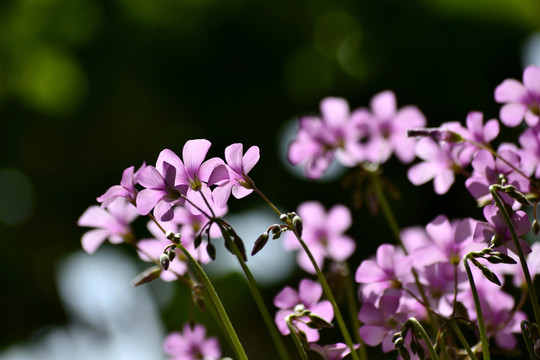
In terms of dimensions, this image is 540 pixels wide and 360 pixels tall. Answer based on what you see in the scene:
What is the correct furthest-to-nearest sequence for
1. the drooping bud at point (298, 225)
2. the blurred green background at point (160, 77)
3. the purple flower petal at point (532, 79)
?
the blurred green background at point (160, 77), the purple flower petal at point (532, 79), the drooping bud at point (298, 225)

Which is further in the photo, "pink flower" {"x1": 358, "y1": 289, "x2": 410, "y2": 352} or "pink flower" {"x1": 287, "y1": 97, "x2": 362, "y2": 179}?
"pink flower" {"x1": 287, "y1": 97, "x2": 362, "y2": 179}

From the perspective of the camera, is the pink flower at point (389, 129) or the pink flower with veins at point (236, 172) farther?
the pink flower at point (389, 129)

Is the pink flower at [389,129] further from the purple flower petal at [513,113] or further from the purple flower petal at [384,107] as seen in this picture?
the purple flower petal at [513,113]

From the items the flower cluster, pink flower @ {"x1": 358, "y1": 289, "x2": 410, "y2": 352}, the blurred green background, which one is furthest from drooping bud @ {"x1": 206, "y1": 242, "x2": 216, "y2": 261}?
the blurred green background

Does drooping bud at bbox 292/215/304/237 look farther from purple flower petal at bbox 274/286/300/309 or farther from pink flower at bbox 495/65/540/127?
pink flower at bbox 495/65/540/127

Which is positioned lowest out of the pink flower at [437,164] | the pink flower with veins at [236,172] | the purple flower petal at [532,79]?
the pink flower at [437,164]

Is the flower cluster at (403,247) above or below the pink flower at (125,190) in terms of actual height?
below

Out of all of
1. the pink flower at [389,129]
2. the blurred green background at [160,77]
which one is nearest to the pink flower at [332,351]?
the pink flower at [389,129]

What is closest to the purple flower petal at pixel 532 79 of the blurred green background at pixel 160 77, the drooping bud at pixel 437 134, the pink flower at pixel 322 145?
the drooping bud at pixel 437 134

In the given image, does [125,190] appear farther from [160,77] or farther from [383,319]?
[160,77]

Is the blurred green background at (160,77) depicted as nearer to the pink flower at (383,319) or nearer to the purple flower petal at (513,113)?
the purple flower petal at (513,113)

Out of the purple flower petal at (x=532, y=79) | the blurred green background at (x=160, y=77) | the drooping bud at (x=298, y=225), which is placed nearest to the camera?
the drooping bud at (x=298, y=225)
